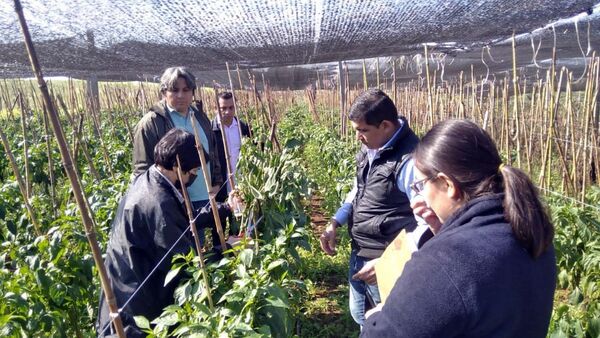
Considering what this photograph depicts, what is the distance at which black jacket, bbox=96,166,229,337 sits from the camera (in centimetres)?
206

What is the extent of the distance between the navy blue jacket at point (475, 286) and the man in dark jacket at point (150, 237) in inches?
46.0

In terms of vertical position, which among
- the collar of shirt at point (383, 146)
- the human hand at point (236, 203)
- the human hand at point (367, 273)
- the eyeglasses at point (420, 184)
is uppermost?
the eyeglasses at point (420, 184)

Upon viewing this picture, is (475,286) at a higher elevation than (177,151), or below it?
below

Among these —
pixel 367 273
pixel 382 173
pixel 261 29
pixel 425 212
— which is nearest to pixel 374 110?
pixel 382 173

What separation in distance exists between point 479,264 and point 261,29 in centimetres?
406

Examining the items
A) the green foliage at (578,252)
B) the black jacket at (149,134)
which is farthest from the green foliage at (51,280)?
the green foliage at (578,252)

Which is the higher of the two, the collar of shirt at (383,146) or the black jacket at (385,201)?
the collar of shirt at (383,146)

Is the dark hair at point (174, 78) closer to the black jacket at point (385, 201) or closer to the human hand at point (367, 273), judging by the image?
the black jacket at point (385, 201)

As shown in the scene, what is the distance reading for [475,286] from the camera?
101cm

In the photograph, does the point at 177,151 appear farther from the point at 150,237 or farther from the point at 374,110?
the point at 374,110

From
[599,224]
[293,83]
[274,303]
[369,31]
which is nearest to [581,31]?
[369,31]

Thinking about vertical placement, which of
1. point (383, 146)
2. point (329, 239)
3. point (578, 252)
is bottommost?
point (578, 252)

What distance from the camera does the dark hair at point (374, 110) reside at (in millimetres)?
2279

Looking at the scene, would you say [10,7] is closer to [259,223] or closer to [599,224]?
[259,223]
